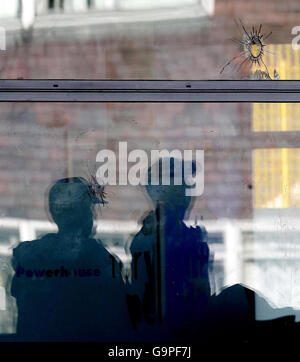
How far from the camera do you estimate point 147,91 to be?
8.82 ft

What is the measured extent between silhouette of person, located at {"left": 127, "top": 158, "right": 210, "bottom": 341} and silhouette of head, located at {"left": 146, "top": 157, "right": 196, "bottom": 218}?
0.02 meters

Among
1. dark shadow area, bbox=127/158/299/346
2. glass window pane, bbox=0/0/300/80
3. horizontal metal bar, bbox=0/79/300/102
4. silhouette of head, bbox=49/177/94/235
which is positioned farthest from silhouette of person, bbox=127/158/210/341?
glass window pane, bbox=0/0/300/80

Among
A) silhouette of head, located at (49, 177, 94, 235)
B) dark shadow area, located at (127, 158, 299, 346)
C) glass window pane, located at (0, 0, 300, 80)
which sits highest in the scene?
glass window pane, located at (0, 0, 300, 80)

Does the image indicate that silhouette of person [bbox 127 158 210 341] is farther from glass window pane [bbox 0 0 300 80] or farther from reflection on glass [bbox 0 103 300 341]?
glass window pane [bbox 0 0 300 80]

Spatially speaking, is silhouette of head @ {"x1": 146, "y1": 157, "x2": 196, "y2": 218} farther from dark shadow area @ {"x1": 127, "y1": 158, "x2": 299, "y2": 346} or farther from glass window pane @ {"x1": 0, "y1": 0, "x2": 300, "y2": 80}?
glass window pane @ {"x1": 0, "y1": 0, "x2": 300, "y2": 80}

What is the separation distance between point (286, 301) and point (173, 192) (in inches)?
26.3

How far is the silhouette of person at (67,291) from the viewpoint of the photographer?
8.65 feet

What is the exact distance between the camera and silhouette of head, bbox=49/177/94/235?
2668 millimetres

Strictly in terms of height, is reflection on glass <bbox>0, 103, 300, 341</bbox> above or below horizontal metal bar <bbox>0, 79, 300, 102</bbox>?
below

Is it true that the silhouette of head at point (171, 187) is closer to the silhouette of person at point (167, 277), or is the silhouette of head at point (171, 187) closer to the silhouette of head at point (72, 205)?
the silhouette of person at point (167, 277)

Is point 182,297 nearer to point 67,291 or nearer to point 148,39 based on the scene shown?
point 67,291

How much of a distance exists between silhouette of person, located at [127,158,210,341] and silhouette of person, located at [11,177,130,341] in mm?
85

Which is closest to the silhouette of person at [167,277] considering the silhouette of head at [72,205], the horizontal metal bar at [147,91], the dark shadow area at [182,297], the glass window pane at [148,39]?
the dark shadow area at [182,297]

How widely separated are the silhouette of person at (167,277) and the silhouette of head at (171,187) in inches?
0.9
